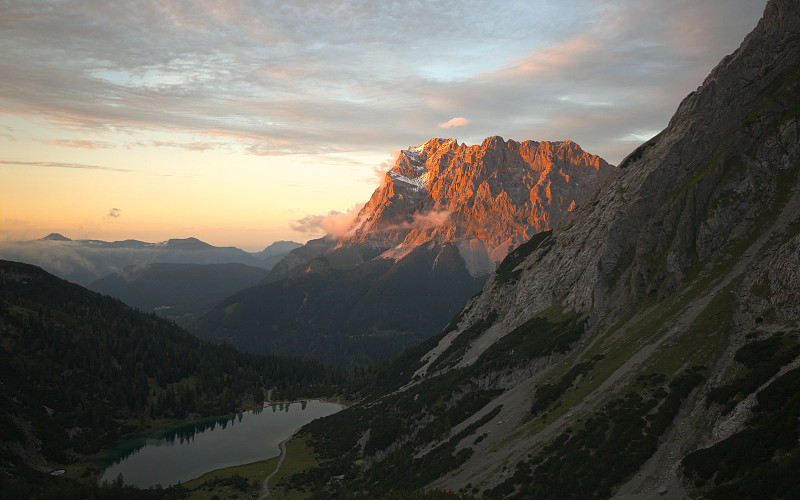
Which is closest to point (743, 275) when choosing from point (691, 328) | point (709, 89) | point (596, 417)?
point (691, 328)

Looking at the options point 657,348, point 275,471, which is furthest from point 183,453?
point 657,348

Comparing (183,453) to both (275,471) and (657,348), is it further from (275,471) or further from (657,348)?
(657,348)

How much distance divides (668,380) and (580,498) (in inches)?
836

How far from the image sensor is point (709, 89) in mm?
111625

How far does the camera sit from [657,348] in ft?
236

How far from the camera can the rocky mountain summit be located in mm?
49906

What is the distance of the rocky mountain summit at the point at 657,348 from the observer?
49906 millimetres

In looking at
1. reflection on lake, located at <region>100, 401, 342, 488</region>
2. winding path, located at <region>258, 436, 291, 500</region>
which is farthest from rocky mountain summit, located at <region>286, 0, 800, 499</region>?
reflection on lake, located at <region>100, 401, 342, 488</region>

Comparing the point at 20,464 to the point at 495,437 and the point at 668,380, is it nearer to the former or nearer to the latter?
the point at 495,437

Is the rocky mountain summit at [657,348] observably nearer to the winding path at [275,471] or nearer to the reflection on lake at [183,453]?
the winding path at [275,471]

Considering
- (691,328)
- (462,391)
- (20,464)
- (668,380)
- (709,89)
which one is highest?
(709,89)

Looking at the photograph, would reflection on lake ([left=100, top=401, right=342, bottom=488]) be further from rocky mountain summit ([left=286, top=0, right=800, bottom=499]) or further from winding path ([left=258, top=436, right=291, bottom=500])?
rocky mountain summit ([left=286, top=0, right=800, bottom=499])

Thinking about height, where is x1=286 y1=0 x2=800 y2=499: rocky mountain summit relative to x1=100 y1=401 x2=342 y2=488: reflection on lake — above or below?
above

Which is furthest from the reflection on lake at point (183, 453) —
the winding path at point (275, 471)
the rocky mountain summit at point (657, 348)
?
the rocky mountain summit at point (657, 348)
